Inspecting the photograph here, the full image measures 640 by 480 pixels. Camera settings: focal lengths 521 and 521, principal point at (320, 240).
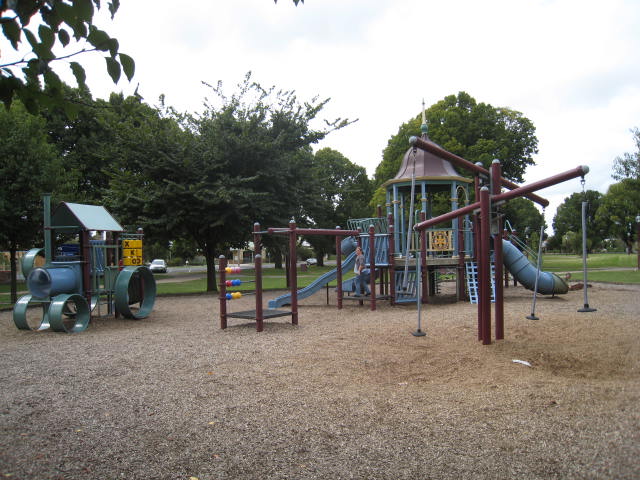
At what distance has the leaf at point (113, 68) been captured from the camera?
9.04ft

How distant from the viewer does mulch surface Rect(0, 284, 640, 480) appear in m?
3.72

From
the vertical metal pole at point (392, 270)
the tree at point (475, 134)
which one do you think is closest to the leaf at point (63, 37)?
the vertical metal pole at point (392, 270)

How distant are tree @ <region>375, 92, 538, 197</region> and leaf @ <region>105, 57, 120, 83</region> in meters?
34.4

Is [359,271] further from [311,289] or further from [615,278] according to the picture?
[615,278]

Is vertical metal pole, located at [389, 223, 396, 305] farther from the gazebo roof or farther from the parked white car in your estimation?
the parked white car

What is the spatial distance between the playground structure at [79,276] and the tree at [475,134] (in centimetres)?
2666

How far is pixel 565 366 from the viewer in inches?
251

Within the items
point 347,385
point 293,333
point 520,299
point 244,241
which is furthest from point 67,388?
point 244,241

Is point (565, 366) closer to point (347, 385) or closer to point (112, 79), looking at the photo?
point (347, 385)

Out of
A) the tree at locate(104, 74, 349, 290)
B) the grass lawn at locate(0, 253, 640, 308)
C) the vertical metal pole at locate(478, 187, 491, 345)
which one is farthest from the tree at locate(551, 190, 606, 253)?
the vertical metal pole at locate(478, 187, 491, 345)

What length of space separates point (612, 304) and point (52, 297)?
44.1ft

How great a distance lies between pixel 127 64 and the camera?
2.73m

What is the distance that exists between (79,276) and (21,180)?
25.2 ft

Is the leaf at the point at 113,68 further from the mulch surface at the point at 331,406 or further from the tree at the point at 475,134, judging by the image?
the tree at the point at 475,134
